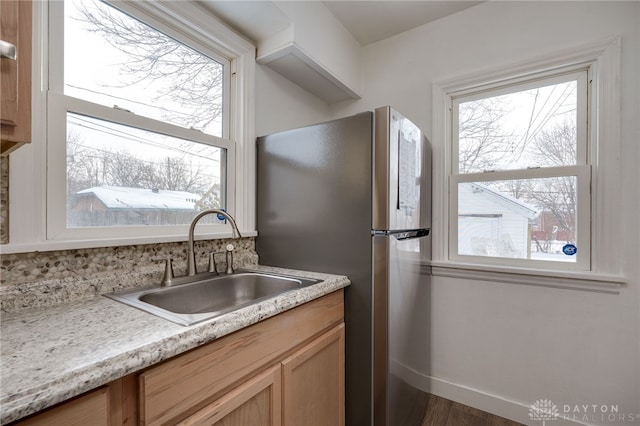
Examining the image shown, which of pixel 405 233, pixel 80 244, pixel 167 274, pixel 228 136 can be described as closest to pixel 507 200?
pixel 405 233

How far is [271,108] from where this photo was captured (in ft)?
6.08

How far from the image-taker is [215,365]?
0.76 meters

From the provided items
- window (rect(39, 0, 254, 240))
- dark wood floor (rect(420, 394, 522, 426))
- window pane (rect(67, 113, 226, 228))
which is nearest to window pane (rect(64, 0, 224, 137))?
window (rect(39, 0, 254, 240))

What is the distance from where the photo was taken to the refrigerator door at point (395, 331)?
121 centimetres

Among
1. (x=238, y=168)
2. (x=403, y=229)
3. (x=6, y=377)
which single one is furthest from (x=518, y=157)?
(x=6, y=377)

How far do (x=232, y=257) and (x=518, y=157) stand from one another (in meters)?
1.82

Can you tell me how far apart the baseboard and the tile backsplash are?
1.30 m

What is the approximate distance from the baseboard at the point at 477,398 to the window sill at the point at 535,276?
68 centimetres

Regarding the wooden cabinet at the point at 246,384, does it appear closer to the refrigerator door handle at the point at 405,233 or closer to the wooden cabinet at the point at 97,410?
the wooden cabinet at the point at 97,410

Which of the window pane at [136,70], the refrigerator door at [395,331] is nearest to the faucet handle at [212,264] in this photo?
the window pane at [136,70]

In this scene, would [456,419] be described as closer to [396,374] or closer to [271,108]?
[396,374]

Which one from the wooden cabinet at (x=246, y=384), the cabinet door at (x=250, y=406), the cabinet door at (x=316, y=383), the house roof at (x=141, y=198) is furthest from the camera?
the house roof at (x=141, y=198)
